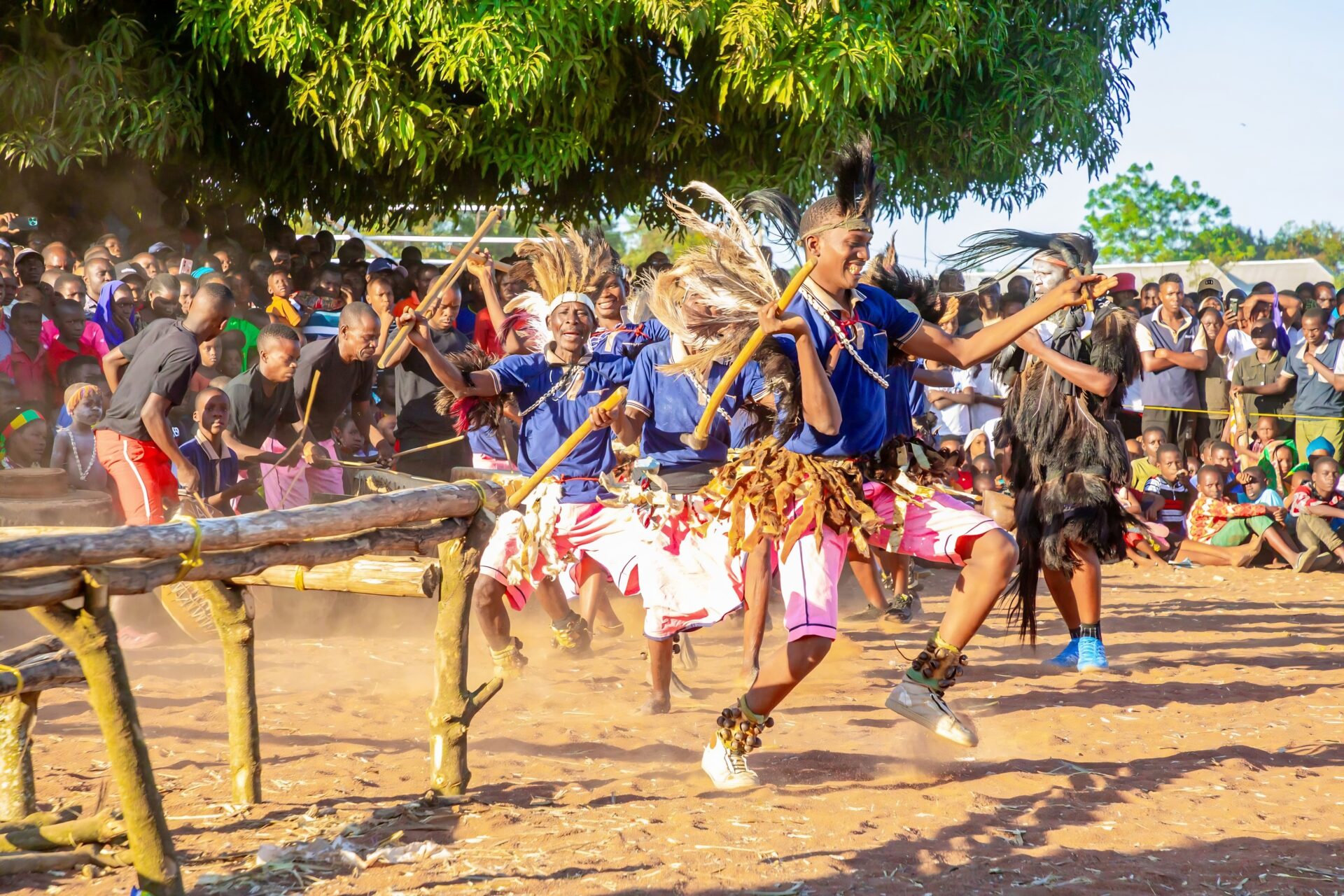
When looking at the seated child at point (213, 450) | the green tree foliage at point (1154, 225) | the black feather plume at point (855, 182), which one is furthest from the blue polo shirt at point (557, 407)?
the green tree foliage at point (1154, 225)

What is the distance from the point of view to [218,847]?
3879mm

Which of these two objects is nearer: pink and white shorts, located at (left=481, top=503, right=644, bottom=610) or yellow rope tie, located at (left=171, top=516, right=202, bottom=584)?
yellow rope tie, located at (left=171, top=516, right=202, bottom=584)

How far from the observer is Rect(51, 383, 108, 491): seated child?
317 inches

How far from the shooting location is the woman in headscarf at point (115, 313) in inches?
360

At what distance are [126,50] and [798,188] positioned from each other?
18.6 feet

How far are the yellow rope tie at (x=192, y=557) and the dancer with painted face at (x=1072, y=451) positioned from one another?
13.5ft

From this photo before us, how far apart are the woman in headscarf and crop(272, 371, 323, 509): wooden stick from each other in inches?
69.7

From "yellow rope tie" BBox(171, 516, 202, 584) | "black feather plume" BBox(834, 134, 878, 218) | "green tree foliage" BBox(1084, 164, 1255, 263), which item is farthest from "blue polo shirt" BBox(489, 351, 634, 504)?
"green tree foliage" BBox(1084, 164, 1255, 263)

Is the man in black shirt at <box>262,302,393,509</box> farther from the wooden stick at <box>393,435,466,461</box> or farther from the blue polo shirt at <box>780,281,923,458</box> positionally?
the blue polo shirt at <box>780,281,923,458</box>

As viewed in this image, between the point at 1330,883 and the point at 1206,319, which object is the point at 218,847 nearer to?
the point at 1330,883

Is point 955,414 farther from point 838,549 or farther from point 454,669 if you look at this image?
point 454,669

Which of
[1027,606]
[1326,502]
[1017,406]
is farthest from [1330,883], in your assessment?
[1326,502]

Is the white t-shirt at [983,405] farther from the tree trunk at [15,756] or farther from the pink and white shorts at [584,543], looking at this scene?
the tree trunk at [15,756]

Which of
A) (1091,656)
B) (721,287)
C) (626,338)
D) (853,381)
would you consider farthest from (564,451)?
(1091,656)
